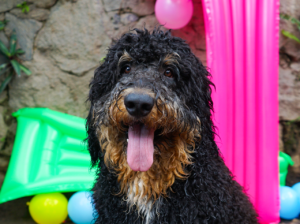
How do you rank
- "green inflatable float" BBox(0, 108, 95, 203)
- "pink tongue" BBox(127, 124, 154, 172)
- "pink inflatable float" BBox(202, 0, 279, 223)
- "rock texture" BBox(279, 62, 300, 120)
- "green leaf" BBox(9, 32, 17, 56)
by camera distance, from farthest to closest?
"rock texture" BBox(279, 62, 300, 120) → "green leaf" BBox(9, 32, 17, 56) → "green inflatable float" BBox(0, 108, 95, 203) → "pink inflatable float" BBox(202, 0, 279, 223) → "pink tongue" BBox(127, 124, 154, 172)

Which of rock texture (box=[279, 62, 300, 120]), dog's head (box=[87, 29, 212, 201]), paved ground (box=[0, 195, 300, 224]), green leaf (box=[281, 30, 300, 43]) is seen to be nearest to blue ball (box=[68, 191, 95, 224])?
paved ground (box=[0, 195, 300, 224])

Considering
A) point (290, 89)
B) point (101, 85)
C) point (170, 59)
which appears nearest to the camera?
point (170, 59)

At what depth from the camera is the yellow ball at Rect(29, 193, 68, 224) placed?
3.12 metres

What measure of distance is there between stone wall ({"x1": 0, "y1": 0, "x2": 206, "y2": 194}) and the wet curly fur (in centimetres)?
224

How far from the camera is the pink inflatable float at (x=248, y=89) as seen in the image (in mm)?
2818

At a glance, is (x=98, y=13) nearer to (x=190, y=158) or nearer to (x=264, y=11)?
(x=264, y=11)

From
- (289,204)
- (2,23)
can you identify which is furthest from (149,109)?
(2,23)

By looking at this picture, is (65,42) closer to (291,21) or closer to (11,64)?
(11,64)

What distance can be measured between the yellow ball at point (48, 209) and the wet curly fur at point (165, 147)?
4.70 feet

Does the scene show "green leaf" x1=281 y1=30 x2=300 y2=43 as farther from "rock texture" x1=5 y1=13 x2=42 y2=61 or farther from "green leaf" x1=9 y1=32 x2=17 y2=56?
"green leaf" x1=9 y1=32 x2=17 y2=56

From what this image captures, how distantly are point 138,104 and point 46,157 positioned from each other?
2407 mm

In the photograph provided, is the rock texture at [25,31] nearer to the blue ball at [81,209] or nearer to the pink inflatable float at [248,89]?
the blue ball at [81,209]

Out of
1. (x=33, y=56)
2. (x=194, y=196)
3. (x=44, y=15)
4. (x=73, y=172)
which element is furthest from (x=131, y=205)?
(x=44, y=15)

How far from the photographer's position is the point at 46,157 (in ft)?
11.5
